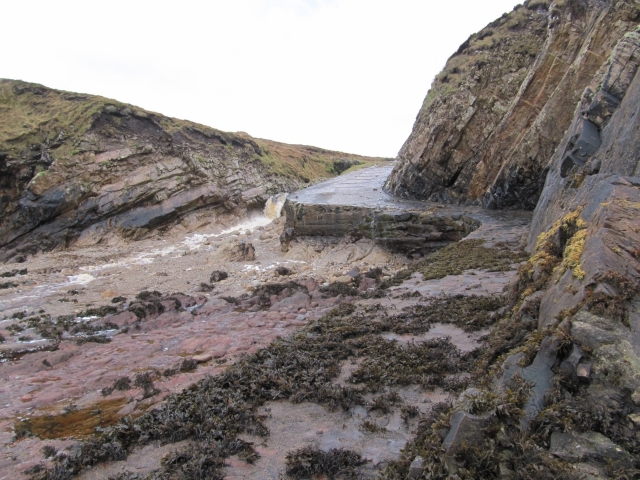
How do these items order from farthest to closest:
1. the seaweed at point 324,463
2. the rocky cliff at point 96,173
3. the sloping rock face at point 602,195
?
1. the rocky cliff at point 96,173
2. the sloping rock face at point 602,195
3. the seaweed at point 324,463

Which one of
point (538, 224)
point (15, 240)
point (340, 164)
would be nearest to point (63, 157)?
point (15, 240)

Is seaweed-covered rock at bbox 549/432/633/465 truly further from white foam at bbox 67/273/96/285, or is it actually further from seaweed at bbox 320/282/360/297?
white foam at bbox 67/273/96/285

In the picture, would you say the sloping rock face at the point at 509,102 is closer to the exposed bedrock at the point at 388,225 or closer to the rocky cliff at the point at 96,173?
the exposed bedrock at the point at 388,225

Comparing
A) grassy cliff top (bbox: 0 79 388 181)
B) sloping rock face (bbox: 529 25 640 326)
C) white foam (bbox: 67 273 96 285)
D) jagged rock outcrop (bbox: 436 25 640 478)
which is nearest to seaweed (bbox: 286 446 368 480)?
jagged rock outcrop (bbox: 436 25 640 478)

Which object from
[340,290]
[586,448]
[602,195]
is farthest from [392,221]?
[586,448]

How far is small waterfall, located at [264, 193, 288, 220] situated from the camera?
113 feet

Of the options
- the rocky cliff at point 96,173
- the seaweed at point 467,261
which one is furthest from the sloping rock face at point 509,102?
the rocky cliff at point 96,173

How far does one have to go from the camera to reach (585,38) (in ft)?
50.8

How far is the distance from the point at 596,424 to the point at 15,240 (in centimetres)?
3021

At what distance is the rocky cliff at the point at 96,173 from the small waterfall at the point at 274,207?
51.2 inches

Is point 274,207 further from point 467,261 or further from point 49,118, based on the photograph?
point 467,261

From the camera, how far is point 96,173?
89.7 ft

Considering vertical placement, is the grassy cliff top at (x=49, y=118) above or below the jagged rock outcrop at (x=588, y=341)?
above

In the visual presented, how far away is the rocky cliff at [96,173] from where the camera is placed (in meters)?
25.5
